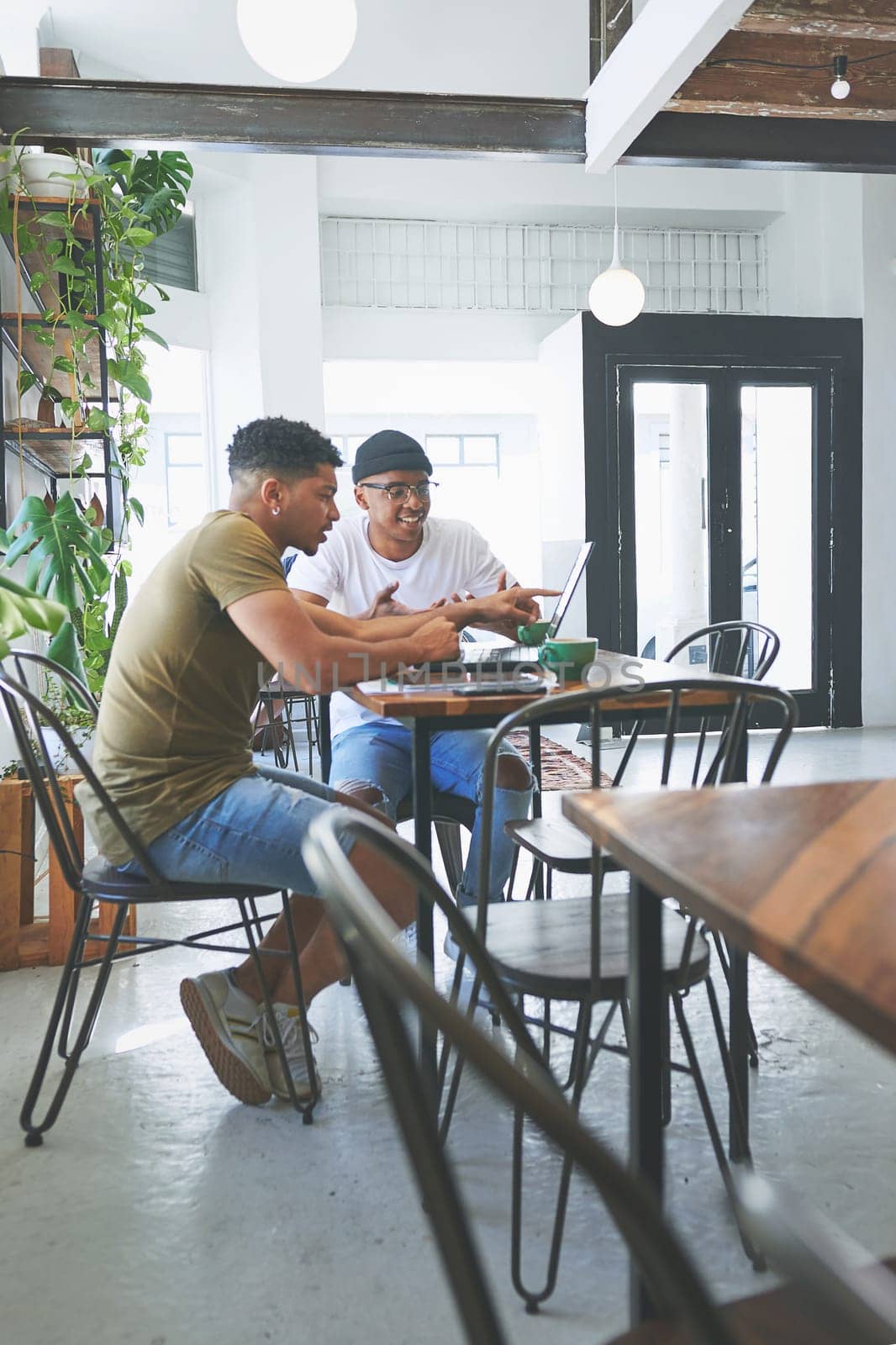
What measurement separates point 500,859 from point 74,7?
4669mm

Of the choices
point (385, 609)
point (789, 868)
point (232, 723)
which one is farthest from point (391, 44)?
point (789, 868)

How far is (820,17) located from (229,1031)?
121 inches

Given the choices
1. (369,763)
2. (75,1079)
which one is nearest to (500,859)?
(369,763)

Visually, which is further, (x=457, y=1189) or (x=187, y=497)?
(x=187, y=497)

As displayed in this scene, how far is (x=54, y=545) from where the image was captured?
3.05 m

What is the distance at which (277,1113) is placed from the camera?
200 cm

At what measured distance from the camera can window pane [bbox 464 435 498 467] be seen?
8.39m

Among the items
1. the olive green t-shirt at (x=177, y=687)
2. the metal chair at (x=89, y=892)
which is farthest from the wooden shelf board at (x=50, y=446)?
the olive green t-shirt at (x=177, y=687)

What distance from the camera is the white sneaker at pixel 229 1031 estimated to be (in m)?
1.96

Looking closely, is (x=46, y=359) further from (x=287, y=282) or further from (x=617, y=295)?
(x=617, y=295)

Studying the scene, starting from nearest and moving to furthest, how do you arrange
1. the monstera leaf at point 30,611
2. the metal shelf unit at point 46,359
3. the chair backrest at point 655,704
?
the monstera leaf at point 30,611, the chair backrest at point 655,704, the metal shelf unit at point 46,359

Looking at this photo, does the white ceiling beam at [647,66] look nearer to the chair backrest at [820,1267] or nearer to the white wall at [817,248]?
the chair backrest at [820,1267]

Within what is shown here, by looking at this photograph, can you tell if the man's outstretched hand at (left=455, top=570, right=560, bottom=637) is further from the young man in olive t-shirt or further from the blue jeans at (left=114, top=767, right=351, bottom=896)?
the blue jeans at (left=114, top=767, right=351, bottom=896)

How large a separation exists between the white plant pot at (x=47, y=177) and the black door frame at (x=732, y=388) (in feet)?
11.9
